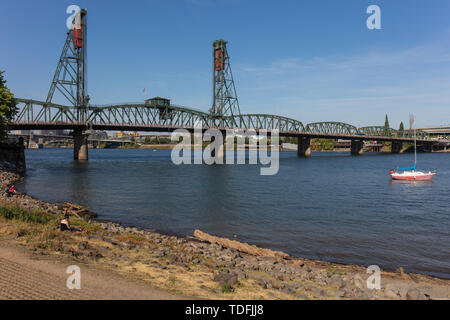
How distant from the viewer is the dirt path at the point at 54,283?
34.1 feet

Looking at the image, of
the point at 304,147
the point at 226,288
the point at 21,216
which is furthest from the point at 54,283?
the point at 304,147

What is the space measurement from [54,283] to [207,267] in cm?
709

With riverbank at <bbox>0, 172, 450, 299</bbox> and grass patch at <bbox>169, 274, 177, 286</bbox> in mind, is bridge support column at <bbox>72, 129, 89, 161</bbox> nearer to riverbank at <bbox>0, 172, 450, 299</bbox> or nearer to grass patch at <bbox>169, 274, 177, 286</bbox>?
riverbank at <bbox>0, 172, 450, 299</bbox>

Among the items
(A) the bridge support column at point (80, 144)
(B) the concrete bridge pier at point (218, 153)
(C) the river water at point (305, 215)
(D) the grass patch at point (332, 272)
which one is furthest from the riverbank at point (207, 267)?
(B) the concrete bridge pier at point (218, 153)

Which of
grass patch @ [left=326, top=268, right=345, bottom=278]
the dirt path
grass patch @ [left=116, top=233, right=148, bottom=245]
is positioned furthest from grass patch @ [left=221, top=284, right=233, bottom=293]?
grass patch @ [left=116, top=233, right=148, bottom=245]

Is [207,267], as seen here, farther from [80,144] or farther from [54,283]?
[80,144]

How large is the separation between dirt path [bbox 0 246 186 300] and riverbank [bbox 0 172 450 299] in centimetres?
73

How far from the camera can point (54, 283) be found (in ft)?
36.8

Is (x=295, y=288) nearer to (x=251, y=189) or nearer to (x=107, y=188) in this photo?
(x=251, y=189)

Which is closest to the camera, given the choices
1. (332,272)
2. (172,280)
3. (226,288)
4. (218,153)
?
(226,288)

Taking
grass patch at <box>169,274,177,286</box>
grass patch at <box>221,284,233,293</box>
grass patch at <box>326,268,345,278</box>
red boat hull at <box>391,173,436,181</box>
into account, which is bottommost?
grass patch at <box>326,268,345,278</box>

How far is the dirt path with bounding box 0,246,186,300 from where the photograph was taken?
10.4 m

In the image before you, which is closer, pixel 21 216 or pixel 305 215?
pixel 21 216
